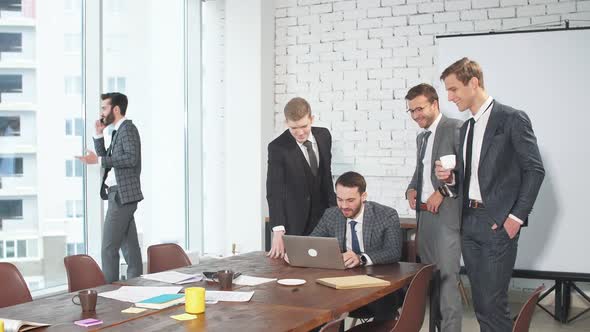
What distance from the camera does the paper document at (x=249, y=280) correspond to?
11.7 feet

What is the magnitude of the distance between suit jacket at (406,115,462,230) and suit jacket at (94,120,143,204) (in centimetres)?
239

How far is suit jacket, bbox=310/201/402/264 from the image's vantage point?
13.6 ft

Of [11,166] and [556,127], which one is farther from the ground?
[556,127]

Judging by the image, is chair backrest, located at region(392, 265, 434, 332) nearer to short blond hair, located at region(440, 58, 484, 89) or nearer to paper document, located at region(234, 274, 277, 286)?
paper document, located at region(234, 274, 277, 286)

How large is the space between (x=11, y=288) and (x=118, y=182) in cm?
228

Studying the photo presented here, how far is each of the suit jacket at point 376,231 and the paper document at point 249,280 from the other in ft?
2.29

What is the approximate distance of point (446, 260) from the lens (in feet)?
14.8

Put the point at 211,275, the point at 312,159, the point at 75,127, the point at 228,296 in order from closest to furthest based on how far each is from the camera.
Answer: the point at 228,296
the point at 211,275
the point at 312,159
the point at 75,127

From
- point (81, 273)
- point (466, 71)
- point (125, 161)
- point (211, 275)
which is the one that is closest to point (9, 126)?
point (125, 161)

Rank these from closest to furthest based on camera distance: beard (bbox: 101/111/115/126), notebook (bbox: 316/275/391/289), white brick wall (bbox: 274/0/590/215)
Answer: notebook (bbox: 316/275/391/289), beard (bbox: 101/111/115/126), white brick wall (bbox: 274/0/590/215)

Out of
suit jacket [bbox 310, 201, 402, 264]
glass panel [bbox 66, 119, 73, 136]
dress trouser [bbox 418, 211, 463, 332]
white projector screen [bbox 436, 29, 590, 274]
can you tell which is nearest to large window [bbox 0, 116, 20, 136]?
glass panel [bbox 66, 119, 73, 136]

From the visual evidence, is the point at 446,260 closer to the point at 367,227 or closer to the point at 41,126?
the point at 367,227

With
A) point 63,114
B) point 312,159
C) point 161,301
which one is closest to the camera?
point 161,301

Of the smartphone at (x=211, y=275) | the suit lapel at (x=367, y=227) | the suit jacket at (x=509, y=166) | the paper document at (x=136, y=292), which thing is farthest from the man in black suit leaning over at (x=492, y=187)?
the paper document at (x=136, y=292)
